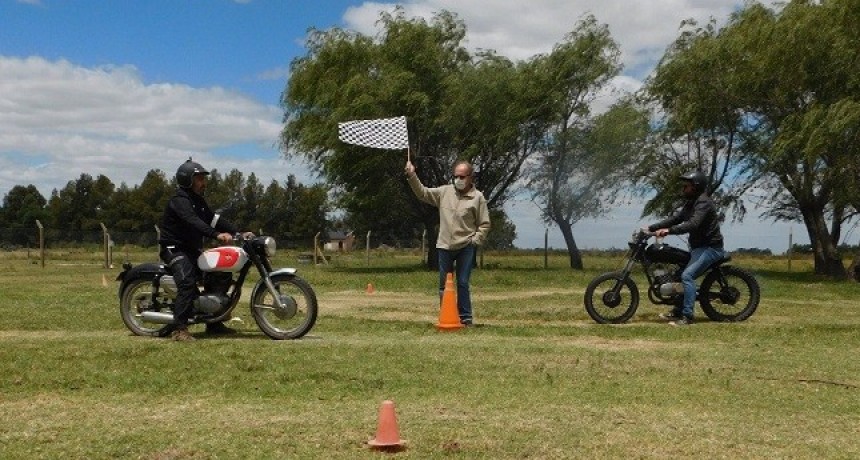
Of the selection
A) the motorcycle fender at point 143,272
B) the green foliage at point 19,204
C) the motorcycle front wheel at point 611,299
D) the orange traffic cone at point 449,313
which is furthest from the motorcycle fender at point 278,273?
the green foliage at point 19,204

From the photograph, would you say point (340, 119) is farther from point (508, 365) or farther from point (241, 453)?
point (241, 453)

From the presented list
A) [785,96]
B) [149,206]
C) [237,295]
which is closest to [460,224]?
[237,295]

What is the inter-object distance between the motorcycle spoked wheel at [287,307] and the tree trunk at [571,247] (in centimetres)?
3177

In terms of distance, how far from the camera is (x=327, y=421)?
18.4 feet

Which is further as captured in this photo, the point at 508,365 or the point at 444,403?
the point at 508,365

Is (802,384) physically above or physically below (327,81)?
below

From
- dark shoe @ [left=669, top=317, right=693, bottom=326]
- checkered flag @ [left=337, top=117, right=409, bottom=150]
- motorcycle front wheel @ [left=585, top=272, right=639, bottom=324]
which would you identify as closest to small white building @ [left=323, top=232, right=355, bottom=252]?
checkered flag @ [left=337, top=117, right=409, bottom=150]

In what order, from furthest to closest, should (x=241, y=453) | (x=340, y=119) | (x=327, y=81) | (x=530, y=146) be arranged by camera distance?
(x=530, y=146) < (x=327, y=81) < (x=340, y=119) < (x=241, y=453)

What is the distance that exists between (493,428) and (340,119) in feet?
103

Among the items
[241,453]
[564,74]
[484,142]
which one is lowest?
[241,453]

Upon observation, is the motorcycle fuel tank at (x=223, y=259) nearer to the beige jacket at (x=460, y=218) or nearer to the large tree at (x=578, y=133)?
the beige jacket at (x=460, y=218)

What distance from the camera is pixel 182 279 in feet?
30.9

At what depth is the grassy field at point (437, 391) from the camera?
200 inches

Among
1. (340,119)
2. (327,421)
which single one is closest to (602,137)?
(340,119)
